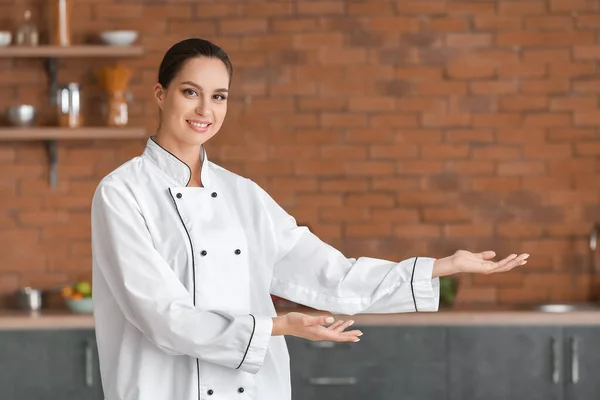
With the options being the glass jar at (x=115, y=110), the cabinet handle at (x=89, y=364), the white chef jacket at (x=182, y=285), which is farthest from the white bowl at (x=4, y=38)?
the white chef jacket at (x=182, y=285)

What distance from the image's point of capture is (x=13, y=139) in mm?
4578

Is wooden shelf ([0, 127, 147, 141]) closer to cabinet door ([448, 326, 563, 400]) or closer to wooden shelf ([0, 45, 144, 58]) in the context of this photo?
wooden shelf ([0, 45, 144, 58])

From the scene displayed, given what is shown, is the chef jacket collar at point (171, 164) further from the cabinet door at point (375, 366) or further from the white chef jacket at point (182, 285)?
the cabinet door at point (375, 366)

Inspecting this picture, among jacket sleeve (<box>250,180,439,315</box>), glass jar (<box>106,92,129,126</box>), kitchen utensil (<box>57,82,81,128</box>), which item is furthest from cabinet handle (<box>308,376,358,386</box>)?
jacket sleeve (<box>250,180,439,315</box>)

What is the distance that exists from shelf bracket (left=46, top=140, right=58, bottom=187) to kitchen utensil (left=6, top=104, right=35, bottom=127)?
0.16 meters

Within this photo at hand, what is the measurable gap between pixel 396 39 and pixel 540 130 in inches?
30.8

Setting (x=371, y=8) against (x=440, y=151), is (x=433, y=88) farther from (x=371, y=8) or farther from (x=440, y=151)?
(x=371, y=8)

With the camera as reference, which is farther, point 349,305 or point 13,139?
point 13,139

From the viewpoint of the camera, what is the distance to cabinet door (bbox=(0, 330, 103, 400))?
4090mm

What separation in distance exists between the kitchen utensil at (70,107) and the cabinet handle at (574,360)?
232 centimetres

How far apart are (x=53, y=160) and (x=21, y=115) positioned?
0.88ft

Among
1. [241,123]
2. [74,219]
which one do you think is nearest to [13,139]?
[74,219]

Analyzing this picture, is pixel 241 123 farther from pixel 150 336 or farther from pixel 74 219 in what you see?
pixel 150 336

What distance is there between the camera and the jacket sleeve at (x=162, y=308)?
6.31 feet
